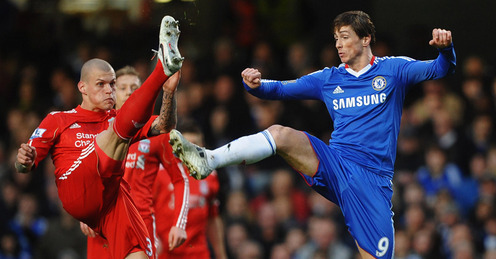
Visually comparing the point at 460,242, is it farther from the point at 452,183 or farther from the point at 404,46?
the point at 404,46

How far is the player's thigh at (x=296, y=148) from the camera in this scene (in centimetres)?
579

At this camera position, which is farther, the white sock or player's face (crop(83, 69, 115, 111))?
player's face (crop(83, 69, 115, 111))

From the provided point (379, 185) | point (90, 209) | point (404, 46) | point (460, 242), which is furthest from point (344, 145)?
point (404, 46)

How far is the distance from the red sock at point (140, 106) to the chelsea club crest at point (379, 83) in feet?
5.46

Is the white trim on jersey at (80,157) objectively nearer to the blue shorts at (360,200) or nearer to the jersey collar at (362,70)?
the blue shorts at (360,200)

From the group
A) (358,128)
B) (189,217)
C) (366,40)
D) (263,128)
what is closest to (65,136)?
(189,217)

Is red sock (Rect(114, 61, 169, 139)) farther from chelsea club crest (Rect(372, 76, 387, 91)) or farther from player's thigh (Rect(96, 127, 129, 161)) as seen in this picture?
chelsea club crest (Rect(372, 76, 387, 91))

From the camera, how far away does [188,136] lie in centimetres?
797

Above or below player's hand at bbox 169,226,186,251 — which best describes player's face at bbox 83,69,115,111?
above

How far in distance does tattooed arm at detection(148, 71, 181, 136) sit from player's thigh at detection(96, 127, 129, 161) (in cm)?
45

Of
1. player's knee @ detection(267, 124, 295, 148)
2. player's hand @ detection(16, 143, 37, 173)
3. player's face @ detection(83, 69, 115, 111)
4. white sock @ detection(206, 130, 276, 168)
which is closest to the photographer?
white sock @ detection(206, 130, 276, 168)

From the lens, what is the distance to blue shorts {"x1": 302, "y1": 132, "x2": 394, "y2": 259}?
6055mm

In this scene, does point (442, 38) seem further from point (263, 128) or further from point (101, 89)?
point (263, 128)

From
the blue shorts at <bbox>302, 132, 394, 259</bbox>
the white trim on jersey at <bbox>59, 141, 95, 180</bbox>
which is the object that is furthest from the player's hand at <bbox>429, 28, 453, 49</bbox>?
the white trim on jersey at <bbox>59, 141, 95, 180</bbox>
